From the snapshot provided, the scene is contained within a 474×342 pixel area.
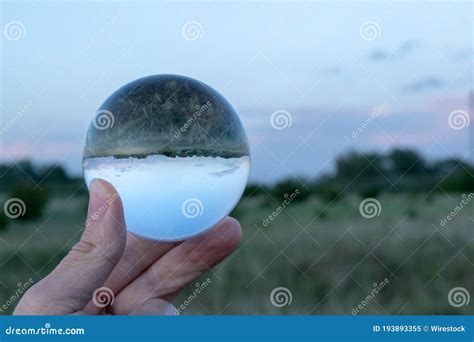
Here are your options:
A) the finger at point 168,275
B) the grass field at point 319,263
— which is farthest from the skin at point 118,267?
the grass field at point 319,263

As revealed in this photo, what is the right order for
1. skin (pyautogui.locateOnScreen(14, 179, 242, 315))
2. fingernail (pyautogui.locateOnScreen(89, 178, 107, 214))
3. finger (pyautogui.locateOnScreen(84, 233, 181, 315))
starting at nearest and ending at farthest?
fingernail (pyautogui.locateOnScreen(89, 178, 107, 214)) → skin (pyautogui.locateOnScreen(14, 179, 242, 315)) → finger (pyautogui.locateOnScreen(84, 233, 181, 315))

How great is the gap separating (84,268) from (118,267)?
76 centimetres

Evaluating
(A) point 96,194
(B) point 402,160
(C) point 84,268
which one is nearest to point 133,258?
(C) point 84,268

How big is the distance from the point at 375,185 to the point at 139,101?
14.7 metres

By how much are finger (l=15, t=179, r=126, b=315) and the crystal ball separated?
23 cm

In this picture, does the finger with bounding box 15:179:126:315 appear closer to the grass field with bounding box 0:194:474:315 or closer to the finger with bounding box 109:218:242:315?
the finger with bounding box 109:218:242:315

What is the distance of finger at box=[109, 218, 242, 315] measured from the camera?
181 inches

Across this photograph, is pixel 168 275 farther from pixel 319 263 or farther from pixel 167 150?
pixel 319 263

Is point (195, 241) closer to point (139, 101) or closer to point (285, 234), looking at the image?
point (139, 101)

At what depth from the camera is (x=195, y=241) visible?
4.52 meters

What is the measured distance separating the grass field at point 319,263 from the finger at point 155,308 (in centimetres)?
343

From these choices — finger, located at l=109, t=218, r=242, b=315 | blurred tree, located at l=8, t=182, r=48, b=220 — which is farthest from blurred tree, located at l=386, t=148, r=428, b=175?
finger, located at l=109, t=218, r=242, b=315

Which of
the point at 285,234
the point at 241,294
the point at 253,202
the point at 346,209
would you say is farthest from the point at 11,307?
the point at 346,209

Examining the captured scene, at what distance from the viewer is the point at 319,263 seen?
10539 millimetres
